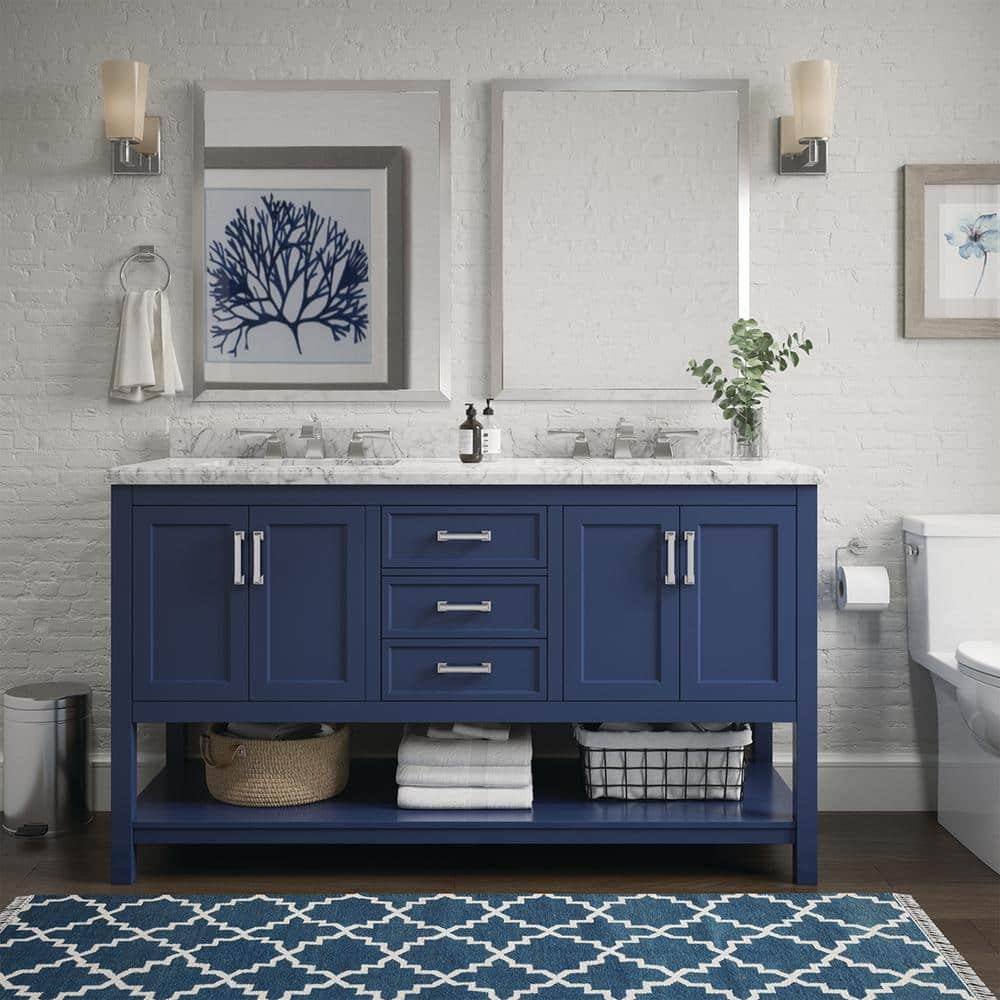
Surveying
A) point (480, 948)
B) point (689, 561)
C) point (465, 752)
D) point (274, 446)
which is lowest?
point (480, 948)

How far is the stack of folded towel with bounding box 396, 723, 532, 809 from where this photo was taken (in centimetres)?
274

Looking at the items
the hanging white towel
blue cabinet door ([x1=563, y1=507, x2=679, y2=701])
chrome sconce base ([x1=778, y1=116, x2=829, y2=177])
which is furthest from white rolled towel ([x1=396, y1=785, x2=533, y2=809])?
chrome sconce base ([x1=778, y1=116, x2=829, y2=177])

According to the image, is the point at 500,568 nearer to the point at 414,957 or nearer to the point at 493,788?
the point at 493,788

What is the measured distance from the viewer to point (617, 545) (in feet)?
8.80

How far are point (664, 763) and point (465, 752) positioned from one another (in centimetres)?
51

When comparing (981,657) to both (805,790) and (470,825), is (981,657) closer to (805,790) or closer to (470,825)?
(805,790)

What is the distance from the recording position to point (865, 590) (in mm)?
3141

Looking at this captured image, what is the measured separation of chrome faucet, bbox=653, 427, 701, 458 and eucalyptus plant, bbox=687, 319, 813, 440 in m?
0.13

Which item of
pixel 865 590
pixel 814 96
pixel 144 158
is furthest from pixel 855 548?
pixel 144 158

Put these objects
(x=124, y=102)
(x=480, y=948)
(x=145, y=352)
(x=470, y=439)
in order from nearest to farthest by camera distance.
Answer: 1. (x=480, y=948)
2. (x=470, y=439)
3. (x=124, y=102)
4. (x=145, y=352)

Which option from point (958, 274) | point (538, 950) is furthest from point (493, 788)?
point (958, 274)

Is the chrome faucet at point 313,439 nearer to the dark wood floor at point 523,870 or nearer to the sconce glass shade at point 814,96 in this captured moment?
the dark wood floor at point 523,870

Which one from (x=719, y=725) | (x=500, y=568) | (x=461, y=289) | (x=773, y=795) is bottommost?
(x=773, y=795)

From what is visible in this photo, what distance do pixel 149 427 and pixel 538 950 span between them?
73.8 inches
